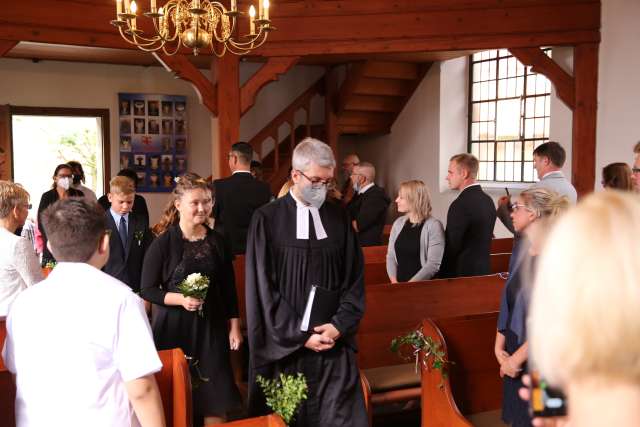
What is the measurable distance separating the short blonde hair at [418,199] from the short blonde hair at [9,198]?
2.60m

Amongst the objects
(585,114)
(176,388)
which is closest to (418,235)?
(176,388)

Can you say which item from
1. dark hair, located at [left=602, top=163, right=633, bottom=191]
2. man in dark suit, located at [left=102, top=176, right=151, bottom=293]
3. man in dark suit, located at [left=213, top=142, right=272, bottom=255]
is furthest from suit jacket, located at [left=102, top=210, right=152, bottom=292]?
dark hair, located at [left=602, top=163, right=633, bottom=191]

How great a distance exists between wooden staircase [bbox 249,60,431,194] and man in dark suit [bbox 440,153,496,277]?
5.54m

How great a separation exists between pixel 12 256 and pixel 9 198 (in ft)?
1.07

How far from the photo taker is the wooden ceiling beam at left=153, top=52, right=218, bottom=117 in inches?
282

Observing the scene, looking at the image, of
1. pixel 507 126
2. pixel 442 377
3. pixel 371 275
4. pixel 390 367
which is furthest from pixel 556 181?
pixel 507 126

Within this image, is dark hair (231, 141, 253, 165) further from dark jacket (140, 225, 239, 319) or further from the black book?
the black book

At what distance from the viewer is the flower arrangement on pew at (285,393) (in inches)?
117

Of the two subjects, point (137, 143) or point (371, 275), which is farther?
point (137, 143)

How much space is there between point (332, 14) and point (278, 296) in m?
5.18

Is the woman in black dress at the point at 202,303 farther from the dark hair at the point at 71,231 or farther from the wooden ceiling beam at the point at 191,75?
the wooden ceiling beam at the point at 191,75

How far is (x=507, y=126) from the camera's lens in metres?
9.72

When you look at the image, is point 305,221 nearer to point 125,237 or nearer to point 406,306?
point 406,306

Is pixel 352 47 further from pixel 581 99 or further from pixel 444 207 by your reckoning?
pixel 444 207
